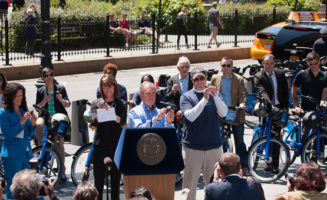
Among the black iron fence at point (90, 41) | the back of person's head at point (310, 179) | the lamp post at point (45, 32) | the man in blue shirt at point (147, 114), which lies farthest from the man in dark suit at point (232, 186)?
the black iron fence at point (90, 41)

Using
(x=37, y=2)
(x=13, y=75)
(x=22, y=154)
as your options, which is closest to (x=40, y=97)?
(x=22, y=154)

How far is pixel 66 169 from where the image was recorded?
9.63 metres

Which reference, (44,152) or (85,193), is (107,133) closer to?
(44,152)

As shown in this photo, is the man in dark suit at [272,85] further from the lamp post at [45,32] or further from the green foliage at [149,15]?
the green foliage at [149,15]

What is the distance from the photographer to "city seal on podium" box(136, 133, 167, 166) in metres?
5.99

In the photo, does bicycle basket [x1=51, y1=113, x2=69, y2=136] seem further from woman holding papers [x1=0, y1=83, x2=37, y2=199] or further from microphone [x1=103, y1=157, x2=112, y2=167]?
microphone [x1=103, y1=157, x2=112, y2=167]

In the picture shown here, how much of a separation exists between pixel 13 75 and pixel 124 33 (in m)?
6.16

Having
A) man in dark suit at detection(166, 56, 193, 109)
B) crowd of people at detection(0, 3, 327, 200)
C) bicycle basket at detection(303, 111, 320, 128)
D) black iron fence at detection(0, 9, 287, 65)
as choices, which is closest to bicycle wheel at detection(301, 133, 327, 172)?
bicycle basket at detection(303, 111, 320, 128)

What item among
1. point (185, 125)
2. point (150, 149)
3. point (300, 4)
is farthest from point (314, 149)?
point (300, 4)

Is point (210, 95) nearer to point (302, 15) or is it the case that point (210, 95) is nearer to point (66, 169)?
point (66, 169)

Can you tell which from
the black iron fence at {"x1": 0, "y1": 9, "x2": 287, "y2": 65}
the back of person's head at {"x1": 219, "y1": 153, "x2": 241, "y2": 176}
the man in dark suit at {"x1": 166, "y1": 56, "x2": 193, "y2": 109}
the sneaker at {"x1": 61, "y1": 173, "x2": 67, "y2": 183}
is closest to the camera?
the back of person's head at {"x1": 219, "y1": 153, "x2": 241, "y2": 176}

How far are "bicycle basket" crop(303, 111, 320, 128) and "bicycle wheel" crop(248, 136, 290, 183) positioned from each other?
578 mm

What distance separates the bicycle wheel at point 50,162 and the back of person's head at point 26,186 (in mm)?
3485

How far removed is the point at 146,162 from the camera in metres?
5.98
